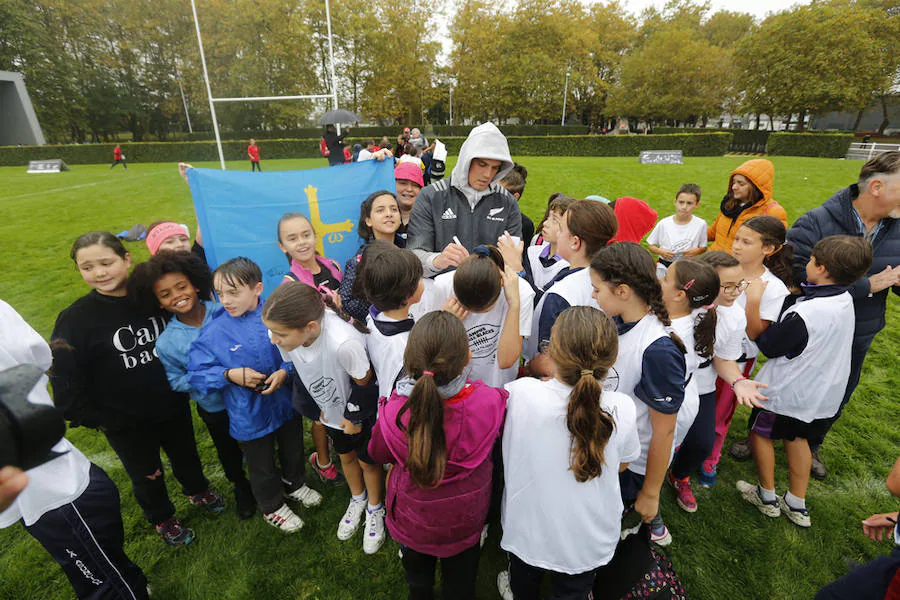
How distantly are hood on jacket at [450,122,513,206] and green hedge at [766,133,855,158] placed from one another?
3076 centimetres

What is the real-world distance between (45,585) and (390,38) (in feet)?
123

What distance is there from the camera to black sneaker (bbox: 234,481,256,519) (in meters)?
2.88

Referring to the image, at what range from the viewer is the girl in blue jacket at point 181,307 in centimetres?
239

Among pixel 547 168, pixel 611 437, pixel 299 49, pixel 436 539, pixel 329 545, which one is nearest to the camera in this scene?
pixel 611 437

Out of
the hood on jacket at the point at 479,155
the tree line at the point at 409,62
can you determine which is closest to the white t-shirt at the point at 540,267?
the hood on jacket at the point at 479,155

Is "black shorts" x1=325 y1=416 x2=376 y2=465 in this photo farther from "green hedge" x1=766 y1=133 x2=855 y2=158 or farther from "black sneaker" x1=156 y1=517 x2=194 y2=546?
"green hedge" x1=766 y1=133 x2=855 y2=158

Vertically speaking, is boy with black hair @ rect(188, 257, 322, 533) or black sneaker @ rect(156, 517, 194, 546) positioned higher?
boy with black hair @ rect(188, 257, 322, 533)

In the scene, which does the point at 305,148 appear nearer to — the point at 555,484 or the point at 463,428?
the point at 463,428

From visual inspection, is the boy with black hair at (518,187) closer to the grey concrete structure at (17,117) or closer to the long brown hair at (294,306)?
the long brown hair at (294,306)

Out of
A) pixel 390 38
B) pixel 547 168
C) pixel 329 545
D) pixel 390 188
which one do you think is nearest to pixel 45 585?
pixel 329 545

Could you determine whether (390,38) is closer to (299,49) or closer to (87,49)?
(299,49)

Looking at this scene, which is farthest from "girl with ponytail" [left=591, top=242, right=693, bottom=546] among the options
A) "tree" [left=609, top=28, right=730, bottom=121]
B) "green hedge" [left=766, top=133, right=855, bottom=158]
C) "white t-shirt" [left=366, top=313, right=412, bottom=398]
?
Result: "tree" [left=609, top=28, right=730, bottom=121]

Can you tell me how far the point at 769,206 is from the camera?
387cm

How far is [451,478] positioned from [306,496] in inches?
72.9
